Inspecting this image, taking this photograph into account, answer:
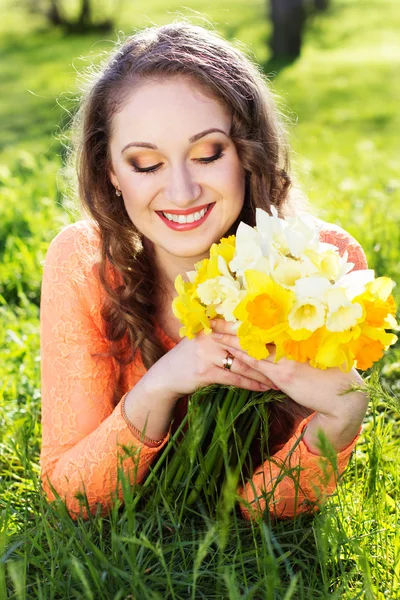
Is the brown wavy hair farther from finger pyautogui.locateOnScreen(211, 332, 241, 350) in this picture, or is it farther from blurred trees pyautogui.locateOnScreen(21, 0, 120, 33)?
blurred trees pyautogui.locateOnScreen(21, 0, 120, 33)

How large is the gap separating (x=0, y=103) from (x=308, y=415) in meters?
7.93

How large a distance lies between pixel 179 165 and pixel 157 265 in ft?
1.59

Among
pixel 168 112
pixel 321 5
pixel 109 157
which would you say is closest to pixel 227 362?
pixel 168 112

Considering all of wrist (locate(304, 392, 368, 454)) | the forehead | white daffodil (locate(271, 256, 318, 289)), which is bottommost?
wrist (locate(304, 392, 368, 454))

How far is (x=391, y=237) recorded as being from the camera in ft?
13.2

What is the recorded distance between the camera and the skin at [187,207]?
2031mm

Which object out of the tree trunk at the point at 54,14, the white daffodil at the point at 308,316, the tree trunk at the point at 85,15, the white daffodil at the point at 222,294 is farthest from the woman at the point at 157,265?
the tree trunk at the point at 54,14

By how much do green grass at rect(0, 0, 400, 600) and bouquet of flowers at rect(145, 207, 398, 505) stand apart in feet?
0.40

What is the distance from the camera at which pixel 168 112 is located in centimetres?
229

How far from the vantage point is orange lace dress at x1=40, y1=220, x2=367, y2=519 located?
2.25 meters

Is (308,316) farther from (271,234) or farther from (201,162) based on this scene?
(201,162)

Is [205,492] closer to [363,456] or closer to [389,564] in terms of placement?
[389,564]

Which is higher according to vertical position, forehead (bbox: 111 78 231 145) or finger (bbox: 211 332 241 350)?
forehead (bbox: 111 78 231 145)

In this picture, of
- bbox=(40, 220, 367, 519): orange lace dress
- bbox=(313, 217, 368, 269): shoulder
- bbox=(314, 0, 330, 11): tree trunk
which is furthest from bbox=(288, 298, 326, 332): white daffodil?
bbox=(314, 0, 330, 11): tree trunk
